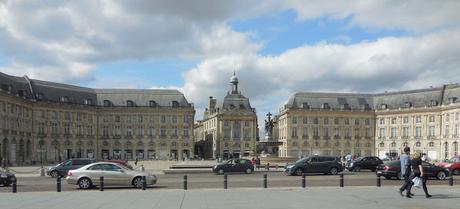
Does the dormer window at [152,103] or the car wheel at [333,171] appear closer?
the car wheel at [333,171]

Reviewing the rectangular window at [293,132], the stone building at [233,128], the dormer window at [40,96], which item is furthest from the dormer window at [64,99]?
the rectangular window at [293,132]

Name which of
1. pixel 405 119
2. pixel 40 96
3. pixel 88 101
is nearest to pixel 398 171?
pixel 40 96

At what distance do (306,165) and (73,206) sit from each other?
1077 inches

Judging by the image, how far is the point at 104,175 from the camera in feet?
101

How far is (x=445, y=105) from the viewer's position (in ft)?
439

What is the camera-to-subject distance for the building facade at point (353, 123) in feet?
467

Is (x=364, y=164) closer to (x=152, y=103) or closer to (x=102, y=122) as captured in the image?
(x=152, y=103)

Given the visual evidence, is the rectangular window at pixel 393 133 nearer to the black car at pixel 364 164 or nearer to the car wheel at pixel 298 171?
the black car at pixel 364 164

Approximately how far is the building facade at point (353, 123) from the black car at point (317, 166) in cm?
10017

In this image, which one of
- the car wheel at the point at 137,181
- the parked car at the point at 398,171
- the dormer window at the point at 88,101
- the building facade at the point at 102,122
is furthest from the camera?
the dormer window at the point at 88,101

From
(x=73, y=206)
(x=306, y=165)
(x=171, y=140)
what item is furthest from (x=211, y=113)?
(x=73, y=206)

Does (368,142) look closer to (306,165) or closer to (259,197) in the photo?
(306,165)

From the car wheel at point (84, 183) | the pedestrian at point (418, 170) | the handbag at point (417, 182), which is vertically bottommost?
the car wheel at point (84, 183)

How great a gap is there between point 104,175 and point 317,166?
19929 millimetres
